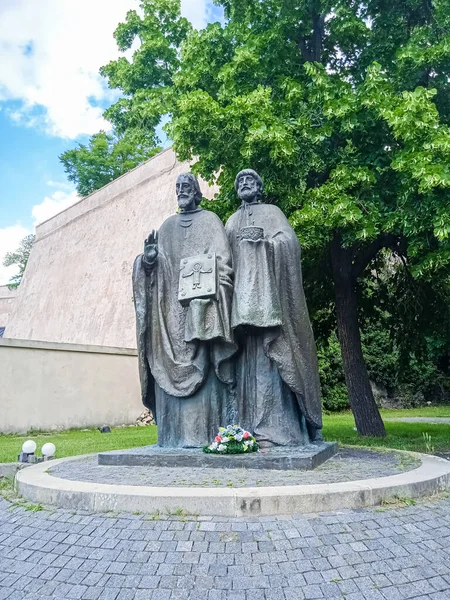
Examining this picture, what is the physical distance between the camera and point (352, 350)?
10.9 m

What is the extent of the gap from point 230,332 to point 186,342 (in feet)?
Answer: 1.65

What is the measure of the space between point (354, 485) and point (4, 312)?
152 feet

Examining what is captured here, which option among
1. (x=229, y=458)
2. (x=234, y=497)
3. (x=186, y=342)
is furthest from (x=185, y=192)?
(x=234, y=497)

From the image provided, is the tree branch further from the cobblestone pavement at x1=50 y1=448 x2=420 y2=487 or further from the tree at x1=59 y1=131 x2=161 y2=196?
the tree at x1=59 y1=131 x2=161 y2=196

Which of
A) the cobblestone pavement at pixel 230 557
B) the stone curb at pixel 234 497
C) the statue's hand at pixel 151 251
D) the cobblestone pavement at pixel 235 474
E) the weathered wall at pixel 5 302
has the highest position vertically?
the weathered wall at pixel 5 302

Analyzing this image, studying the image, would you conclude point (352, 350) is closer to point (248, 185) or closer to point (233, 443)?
point (248, 185)

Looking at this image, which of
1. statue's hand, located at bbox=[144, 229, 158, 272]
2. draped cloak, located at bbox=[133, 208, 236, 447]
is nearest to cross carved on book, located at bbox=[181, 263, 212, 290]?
draped cloak, located at bbox=[133, 208, 236, 447]

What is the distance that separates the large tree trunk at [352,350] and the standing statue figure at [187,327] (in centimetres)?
521

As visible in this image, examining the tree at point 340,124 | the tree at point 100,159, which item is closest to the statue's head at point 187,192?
the tree at point 340,124

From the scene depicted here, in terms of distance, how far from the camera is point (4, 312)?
151 feet

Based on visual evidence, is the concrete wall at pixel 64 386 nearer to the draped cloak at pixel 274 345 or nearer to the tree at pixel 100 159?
the draped cloak at pixel 274 345

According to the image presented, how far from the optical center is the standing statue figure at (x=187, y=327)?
19.2 feet

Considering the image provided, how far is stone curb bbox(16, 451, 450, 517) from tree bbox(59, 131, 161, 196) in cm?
3143

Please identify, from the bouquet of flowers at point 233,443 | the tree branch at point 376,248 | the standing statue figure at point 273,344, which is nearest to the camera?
the bouquet of flowers at point 233,443
